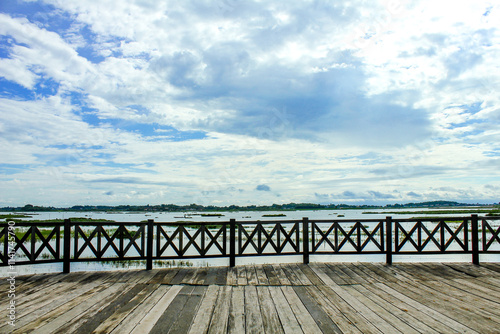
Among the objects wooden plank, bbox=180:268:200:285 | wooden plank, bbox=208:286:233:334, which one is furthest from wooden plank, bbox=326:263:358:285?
wooden plank, bbox=180:268:200:285

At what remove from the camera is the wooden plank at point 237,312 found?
184 inches

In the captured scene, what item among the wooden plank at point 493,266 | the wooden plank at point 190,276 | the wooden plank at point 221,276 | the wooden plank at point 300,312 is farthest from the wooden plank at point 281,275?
the wooden plank at point 493,266

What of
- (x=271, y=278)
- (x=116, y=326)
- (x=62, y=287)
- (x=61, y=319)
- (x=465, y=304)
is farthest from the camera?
(x=271, y=278)

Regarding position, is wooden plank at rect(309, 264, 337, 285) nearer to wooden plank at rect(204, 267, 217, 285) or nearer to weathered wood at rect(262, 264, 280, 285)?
weathered wood at rect(262, 264, 280, 285)

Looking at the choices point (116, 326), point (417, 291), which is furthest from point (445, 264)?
point (116, 326)

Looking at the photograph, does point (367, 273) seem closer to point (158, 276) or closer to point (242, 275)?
point (242, 275)

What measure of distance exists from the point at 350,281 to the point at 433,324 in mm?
2781

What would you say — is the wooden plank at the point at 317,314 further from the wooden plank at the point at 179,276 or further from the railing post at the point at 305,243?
the railing post at the point at 305,243

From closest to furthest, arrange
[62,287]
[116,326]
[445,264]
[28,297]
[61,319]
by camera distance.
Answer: [116,326]
[61,319]
[28,297]
[62,287]
[445,264]

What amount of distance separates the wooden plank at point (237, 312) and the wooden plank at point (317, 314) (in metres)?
1.15

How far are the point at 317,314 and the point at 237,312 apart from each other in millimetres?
1357

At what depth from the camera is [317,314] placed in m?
5.23

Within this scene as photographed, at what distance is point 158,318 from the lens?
5047mm

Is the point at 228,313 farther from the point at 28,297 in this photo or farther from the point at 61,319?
the point at 28,297
